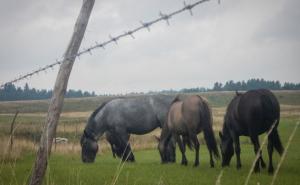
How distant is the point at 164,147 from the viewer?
603 inches

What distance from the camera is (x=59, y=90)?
16.2 feet

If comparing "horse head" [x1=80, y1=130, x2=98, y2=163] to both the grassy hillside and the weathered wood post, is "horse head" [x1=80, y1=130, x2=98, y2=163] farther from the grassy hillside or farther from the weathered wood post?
the grassy hillside

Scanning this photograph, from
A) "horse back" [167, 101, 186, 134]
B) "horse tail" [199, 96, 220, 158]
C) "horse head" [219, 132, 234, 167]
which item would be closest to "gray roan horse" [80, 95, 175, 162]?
"horse back" [167, 101, 186, 134]

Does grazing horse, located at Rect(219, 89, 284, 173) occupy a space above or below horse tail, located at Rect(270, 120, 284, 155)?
above

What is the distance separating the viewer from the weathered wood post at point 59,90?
488cm

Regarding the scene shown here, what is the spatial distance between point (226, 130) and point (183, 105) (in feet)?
5.54

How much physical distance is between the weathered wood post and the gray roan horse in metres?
12.5

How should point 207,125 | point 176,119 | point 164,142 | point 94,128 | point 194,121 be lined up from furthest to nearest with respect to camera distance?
point 94,128 → point 164,142 → point 176,119 → point 194,121 → point 207,125

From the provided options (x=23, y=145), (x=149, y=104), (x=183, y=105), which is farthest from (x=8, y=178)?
(x=23, y=145)

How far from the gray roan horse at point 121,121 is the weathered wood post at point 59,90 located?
12472 millimetres

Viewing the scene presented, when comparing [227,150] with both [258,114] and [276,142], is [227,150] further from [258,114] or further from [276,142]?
[258,114]

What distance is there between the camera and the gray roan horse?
690 inches

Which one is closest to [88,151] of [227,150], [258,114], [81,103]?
[227,150]

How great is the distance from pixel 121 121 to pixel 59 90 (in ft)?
41.9
